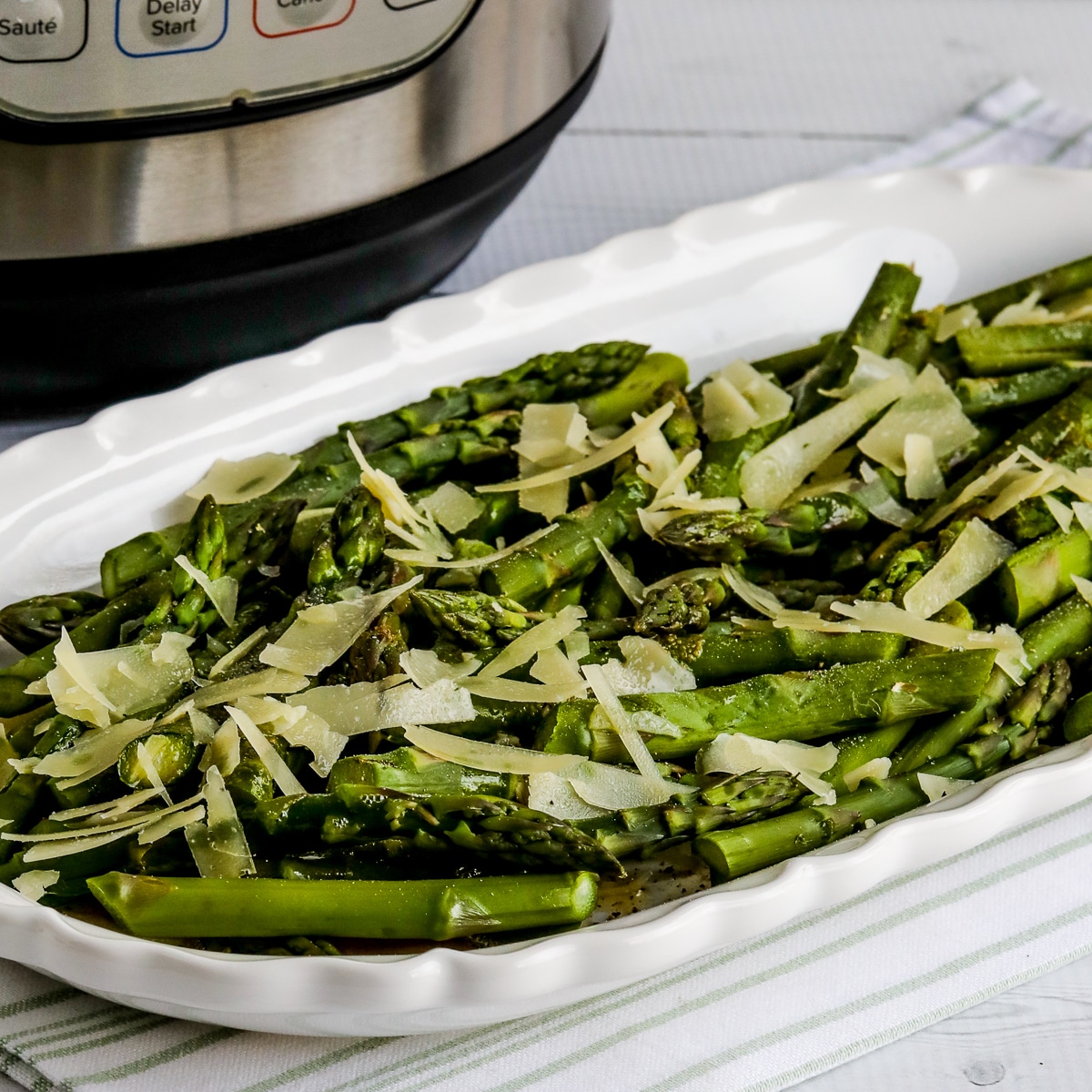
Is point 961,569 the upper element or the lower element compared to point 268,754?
upper

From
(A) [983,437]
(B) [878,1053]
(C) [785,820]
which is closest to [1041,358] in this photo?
(A) [983,437]

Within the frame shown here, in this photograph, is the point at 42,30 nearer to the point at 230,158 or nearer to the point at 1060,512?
the point at 230,158

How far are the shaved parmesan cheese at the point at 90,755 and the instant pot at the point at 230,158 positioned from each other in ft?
2.03

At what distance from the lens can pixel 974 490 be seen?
158cm

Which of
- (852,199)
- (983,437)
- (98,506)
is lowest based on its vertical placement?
(98,506)

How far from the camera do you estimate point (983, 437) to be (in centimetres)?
175

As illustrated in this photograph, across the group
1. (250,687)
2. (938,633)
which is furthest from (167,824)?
(938,633)

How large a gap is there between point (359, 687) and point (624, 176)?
157 centimetres

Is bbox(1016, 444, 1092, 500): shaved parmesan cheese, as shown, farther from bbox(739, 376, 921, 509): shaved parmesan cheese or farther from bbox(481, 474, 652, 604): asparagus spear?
bbox(481, 474, 652, 604): asparagus spear

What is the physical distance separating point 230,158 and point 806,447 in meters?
0.77

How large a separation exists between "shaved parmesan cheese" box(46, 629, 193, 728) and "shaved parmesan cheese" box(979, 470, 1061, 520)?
891 mm

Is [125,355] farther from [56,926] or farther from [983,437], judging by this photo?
[983,437]

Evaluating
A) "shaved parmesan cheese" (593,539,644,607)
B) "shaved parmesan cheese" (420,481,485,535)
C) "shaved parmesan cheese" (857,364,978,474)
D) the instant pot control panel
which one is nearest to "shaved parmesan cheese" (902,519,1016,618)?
"shaved parmesan cheese" (857,364,978,474)

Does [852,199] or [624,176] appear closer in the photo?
[852,199]
